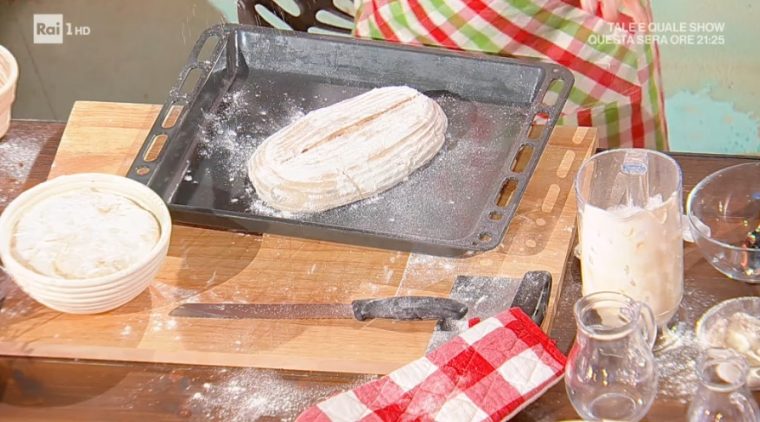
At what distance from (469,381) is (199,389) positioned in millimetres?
408

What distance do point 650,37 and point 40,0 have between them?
5.85 ft

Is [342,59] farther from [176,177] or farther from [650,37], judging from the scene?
[650,37]

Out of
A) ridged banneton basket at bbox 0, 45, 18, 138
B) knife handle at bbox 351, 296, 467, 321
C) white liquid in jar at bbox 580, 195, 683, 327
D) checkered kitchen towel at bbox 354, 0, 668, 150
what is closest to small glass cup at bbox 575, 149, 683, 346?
white liquid in jar at bbox 580, 195, 683, 327

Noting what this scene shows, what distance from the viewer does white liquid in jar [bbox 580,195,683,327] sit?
5.57 feet

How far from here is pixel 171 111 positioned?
2.25 m

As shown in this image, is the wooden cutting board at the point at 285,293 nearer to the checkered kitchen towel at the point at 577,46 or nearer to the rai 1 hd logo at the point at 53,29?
the checkered kitchen towel at the point at 577,46

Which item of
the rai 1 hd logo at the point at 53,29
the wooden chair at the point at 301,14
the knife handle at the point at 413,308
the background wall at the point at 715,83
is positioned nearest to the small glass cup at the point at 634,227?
the knife handle at the point at 413,308

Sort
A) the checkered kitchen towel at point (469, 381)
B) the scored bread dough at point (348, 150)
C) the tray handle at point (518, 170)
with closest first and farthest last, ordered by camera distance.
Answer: the checkered kitchen towel at point (469, 381) < the tray handle at point (518, 170) < the scored bread dough at point (348, 150)

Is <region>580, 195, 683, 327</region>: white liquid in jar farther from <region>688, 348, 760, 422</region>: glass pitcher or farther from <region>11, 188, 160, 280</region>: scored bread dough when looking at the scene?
<region>11, 188, 160, 280</region>: scored bread dough

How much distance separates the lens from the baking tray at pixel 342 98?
6.47 feet

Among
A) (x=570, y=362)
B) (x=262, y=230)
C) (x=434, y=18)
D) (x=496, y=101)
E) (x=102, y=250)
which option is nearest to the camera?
(x=570, y=362)

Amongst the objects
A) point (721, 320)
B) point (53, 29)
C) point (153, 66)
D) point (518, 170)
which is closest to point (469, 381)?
point (721, 320)

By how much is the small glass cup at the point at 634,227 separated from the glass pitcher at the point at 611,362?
89mm

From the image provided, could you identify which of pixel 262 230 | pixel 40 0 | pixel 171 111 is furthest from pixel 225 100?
pixel 40 0
